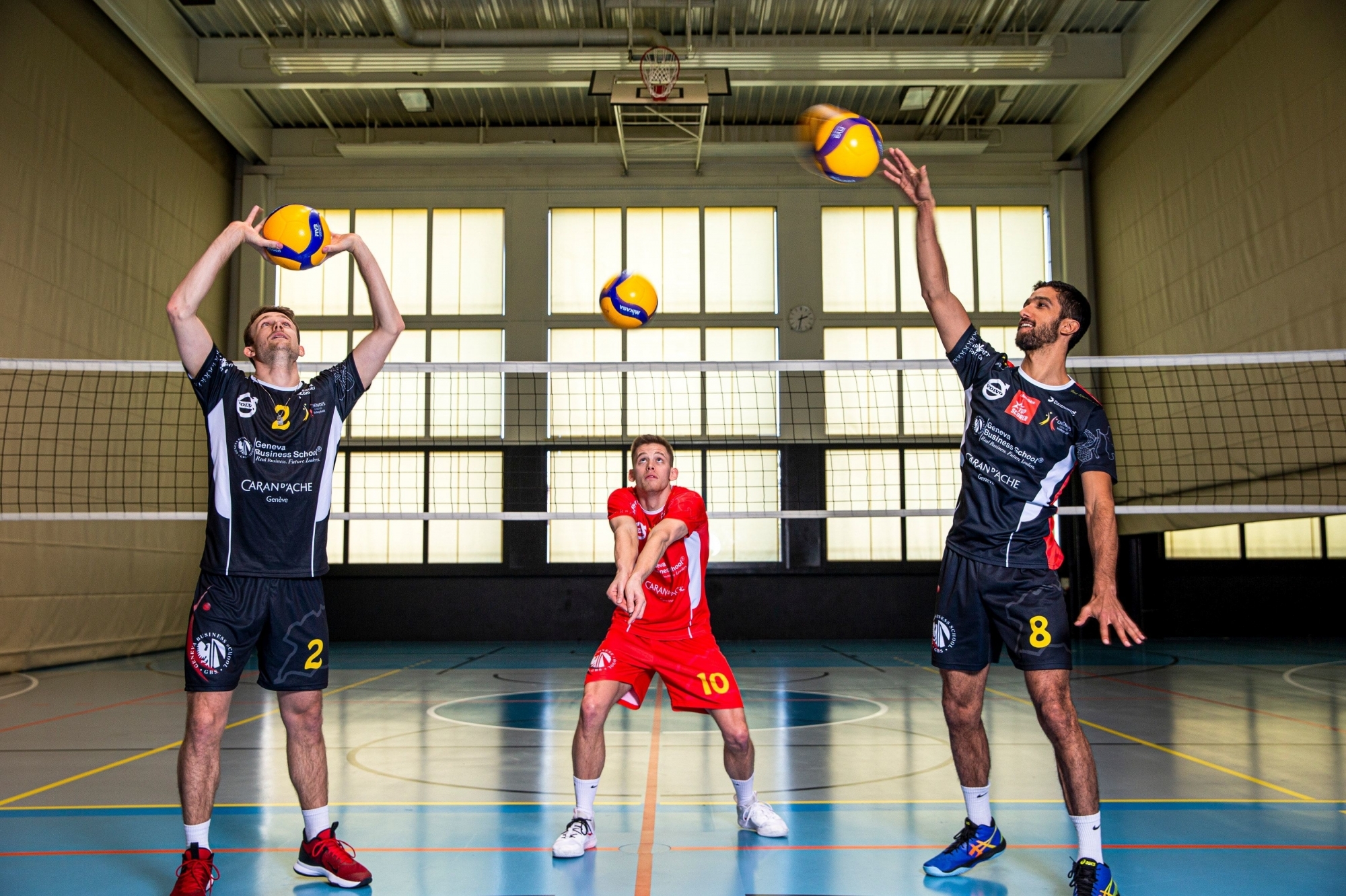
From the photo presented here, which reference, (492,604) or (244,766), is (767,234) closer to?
(492,604)

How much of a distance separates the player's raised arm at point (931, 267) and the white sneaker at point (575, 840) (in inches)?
88.1

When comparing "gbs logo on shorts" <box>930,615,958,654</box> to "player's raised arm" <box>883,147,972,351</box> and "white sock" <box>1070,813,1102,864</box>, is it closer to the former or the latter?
"white sock" <box>1070,813,1102,864</box>

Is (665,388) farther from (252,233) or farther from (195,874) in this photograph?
(195,874)

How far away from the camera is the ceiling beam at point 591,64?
14141mm

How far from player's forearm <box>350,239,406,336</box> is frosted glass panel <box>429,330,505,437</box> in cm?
1252

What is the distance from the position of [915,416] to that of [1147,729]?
34.4 feet

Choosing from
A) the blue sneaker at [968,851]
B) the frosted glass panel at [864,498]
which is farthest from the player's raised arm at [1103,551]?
the frosted glass panel at [864,498]

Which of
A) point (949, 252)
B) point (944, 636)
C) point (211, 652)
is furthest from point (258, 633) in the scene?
point (949, 252)

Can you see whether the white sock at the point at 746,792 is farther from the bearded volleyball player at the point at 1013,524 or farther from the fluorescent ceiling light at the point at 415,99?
the fluorescent ceiling light at the point at 415,99

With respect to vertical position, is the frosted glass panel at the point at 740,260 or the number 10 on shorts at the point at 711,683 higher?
the frosted glass panel at the point at 740,260

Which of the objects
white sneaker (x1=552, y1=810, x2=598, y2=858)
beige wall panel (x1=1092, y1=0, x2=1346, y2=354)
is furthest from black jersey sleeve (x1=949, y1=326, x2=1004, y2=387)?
beige wall panel (x1=1092, y1=0, x2=1346, y2=354)

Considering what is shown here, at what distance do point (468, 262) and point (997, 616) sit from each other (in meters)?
15.0

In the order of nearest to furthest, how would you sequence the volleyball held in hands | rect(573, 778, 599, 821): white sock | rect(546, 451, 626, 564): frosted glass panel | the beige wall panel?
rect(573, 778, 599, 821): white sock, the volleyball held in hands, the beige wall panel, rect(546, 451, 626, 564): frosted glass panel

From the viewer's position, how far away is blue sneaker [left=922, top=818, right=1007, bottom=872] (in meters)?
3.61
